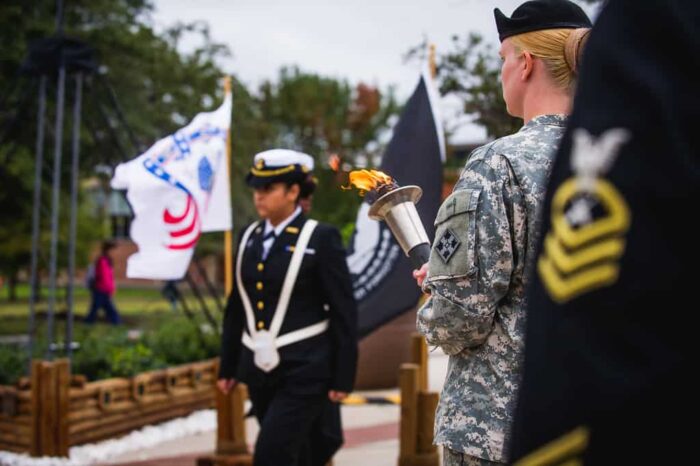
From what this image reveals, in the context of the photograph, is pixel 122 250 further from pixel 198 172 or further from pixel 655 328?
pixel 655 328

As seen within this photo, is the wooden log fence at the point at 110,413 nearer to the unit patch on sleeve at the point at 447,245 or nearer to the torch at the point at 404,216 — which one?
the torch at the point at 404,216

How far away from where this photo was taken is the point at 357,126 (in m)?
39.1

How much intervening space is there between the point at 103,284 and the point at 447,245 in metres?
17.9

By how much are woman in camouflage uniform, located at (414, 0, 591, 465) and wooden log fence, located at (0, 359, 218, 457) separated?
16.0 feet

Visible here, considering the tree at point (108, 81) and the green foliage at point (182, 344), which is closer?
the green foliage at point (182, 344)

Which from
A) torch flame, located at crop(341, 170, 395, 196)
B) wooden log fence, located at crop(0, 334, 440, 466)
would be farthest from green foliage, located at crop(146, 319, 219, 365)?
torch flame, located at crop(341, 170, 395, 196)

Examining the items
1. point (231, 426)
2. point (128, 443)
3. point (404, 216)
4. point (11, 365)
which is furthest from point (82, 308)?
point (404, 216)

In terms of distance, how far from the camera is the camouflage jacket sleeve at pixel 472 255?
2.25m

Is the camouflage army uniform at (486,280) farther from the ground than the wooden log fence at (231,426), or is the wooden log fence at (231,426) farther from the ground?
the camouflage army uniform at (486,280)

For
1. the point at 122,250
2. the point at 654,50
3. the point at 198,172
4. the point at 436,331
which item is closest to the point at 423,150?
the point at 198,172

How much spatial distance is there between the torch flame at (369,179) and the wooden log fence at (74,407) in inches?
172

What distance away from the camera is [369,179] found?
2898 mm

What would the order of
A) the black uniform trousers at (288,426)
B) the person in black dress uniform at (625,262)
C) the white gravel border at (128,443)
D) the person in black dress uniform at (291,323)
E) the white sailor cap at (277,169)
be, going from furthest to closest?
the white gravel border at (128,443)
the white sailor cap at (277,169)
the person in black dress uniform at (291,323)
the black uniform trousers at (288,426)
the person in black dress uniform at (625,262)

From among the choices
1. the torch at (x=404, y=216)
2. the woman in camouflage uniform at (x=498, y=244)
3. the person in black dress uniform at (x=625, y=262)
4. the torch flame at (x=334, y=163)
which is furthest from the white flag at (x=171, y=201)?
the person in black dress uniform at (x=625, y=262)
